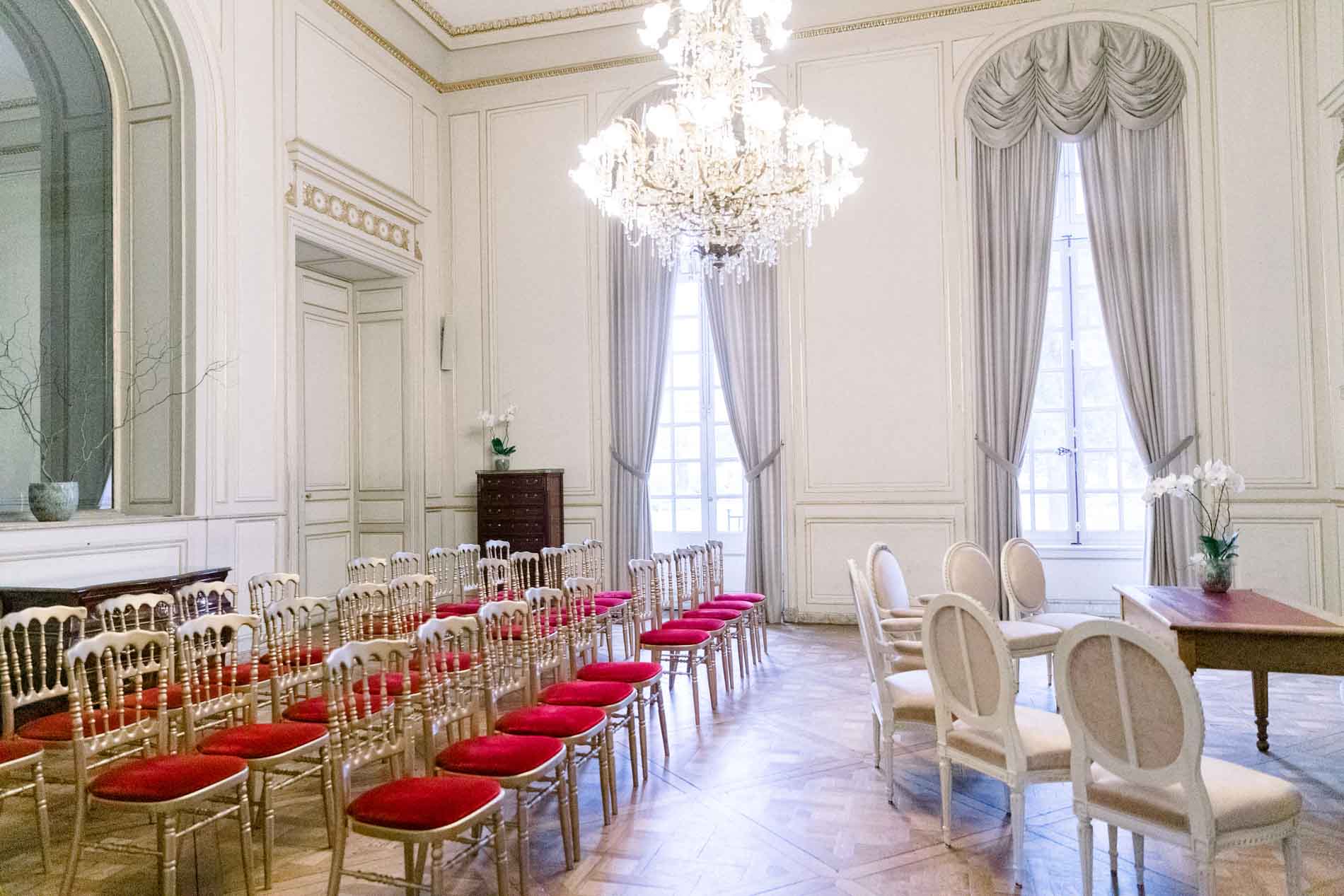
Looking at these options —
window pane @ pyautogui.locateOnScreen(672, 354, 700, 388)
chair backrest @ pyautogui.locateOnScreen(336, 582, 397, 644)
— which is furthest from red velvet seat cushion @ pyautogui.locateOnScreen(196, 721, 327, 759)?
window pane @ pyautogui.locateOnScreen(672, 354, 700, 388)

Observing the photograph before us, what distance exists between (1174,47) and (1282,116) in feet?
3.21

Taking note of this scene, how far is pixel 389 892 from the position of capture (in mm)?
2766

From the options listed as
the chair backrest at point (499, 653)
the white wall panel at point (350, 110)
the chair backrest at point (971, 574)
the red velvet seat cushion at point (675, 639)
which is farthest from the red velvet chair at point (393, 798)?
the white wall panel at point (350, 110)

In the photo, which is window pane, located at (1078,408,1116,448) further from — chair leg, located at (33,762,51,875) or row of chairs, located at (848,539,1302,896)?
chair leg, located at (33,762,51,875)

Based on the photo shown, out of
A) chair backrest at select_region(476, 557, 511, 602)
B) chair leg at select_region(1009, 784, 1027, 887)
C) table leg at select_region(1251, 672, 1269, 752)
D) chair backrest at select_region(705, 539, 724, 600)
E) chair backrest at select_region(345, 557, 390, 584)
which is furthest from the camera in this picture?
chair backrest at select_region(705, 539, 724, 600)

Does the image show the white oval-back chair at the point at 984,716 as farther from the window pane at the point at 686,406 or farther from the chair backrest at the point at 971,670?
the window pane at the point at 686,406

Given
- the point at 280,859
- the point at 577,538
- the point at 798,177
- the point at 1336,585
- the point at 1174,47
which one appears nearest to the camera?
the point at 280,859

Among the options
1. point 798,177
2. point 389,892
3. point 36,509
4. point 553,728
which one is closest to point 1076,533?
point 798,177

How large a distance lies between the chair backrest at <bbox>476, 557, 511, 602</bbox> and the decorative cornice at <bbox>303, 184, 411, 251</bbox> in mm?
3353

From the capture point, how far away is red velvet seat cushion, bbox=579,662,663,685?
383cm

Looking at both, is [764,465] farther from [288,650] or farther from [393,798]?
[393,798]

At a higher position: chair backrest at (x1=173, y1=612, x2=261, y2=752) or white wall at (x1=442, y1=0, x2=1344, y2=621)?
white wall at (x1=442, y1=0, x2=1344, y2=621)

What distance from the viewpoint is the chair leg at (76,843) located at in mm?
2580

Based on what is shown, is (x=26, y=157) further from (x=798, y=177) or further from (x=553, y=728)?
(x=553, y=728)
